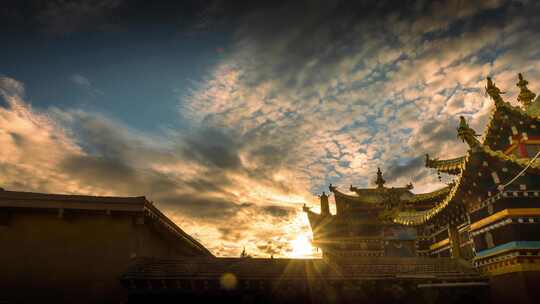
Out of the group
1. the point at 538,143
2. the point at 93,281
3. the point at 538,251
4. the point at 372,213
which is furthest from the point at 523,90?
the point at 93,281

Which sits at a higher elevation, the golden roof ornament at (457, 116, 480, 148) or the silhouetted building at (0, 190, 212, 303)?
the golden roof ornament at (457, 116, 480, 148)

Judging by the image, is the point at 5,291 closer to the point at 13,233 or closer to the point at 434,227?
the point at 13,233

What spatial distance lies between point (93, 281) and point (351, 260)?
1085 cm

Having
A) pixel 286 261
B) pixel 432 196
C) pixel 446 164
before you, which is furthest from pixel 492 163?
pixel 432 196

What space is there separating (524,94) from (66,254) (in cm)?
→ 2257

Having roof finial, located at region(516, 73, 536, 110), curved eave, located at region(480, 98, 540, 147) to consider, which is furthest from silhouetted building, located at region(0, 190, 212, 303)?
roof finial, located at region(516, 73, 536, 110)

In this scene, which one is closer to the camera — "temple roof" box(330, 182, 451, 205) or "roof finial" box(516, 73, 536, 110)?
"roof finial" box(516, 73, 536, 110)

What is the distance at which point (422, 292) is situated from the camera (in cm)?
1559

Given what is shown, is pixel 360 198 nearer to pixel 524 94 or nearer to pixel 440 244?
pixel 440 244

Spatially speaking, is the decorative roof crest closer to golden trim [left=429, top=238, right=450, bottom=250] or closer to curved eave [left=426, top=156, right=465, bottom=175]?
curved eave [left=426, top=156, right=465, bottom=175]

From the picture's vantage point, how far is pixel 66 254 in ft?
48.3

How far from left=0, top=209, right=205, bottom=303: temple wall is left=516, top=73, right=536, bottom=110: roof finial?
19364 mm

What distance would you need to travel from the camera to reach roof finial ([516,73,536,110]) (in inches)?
732

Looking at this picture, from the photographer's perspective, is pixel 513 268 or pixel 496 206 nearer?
pixel 513 268
